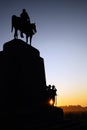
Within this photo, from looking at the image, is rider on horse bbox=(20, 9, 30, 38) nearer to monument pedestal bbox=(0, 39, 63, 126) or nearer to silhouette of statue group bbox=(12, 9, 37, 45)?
silhouette of statue group bbox=(12, 9, 37, 45)

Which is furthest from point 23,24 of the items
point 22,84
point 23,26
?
point 22,84

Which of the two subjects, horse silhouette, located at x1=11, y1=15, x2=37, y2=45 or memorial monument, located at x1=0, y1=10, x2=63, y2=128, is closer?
memorial monument, located at x1=0, y1=10, x2=63, y2=128

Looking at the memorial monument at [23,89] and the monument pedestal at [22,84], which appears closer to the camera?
the memorial monument at [23,89]

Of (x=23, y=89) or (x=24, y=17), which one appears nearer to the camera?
(x=23, y=89)

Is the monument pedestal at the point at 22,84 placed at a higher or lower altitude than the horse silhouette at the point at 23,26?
lower

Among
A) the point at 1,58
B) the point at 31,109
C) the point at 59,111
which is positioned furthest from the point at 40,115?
the point at 1,58

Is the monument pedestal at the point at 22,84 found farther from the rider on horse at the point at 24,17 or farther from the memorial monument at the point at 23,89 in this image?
the rider on horse at the point at 24,17

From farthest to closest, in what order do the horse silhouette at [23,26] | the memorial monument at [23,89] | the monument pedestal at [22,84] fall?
the horse silhouette at [23,26], the monument pedestal at [22,84], the memorial monument at [23,89]

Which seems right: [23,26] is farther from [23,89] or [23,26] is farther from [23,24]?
[23,89]

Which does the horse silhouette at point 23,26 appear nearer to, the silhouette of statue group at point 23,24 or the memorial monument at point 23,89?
the silhouette of statue group at point 23,24

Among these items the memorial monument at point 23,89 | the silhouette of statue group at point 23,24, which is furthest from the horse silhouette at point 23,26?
the memorial monument at point 23,89

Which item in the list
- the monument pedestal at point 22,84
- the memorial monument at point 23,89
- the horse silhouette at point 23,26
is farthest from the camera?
the horse silhouette at point 23,26

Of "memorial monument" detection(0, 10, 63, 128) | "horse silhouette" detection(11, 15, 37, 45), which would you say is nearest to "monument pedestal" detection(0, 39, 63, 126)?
"memorial monument" detection(0, 10, 63, 128)

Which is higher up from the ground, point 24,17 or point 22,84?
point 24,17
